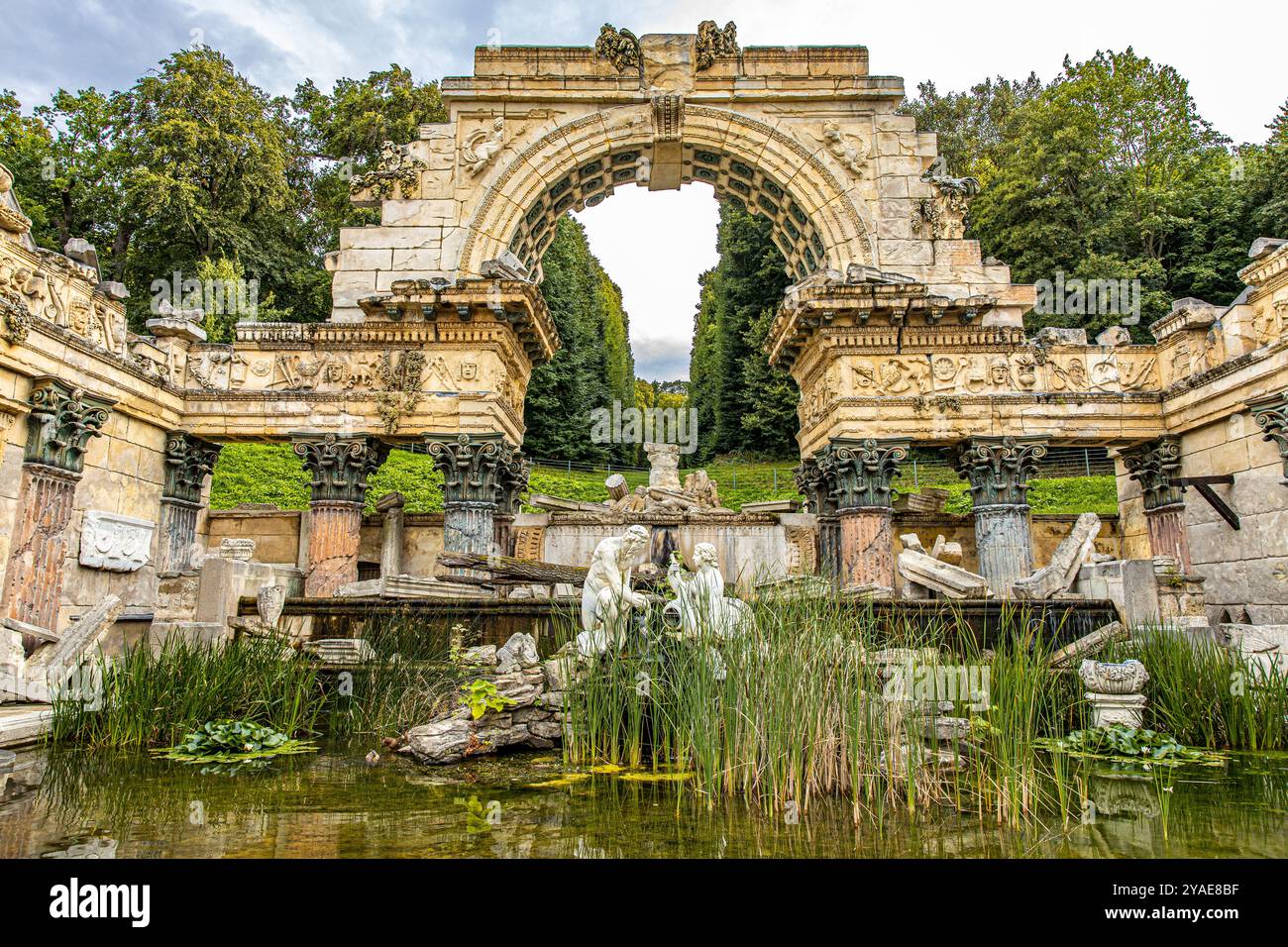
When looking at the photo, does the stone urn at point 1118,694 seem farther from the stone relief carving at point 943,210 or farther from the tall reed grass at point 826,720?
the stone relief carving at point 943,210

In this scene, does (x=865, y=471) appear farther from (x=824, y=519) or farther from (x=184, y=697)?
(x=184, y=697)

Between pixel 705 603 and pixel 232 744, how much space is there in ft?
12.3

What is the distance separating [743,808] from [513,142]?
44.7 ft

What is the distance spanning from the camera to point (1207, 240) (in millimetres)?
26672

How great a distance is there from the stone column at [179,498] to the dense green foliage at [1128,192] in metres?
25.5

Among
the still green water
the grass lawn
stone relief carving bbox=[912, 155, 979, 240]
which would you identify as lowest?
the still green water

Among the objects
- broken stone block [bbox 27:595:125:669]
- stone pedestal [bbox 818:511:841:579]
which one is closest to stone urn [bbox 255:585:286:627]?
broken stone block [bbox 27:595:125:669]

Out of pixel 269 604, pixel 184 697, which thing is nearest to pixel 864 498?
pixel 269 604

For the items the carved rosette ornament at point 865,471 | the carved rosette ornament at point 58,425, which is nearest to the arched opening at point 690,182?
the carved rosette ornament at point 865,471

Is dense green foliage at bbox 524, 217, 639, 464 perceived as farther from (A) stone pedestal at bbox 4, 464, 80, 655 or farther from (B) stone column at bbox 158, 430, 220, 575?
(A) stone pedestal at bbox 4, 464, 80, 655

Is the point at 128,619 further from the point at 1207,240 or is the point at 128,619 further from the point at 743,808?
the point at 1207,240

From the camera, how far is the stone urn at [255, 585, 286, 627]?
29.2 feet

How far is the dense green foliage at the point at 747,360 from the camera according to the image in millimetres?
31016
